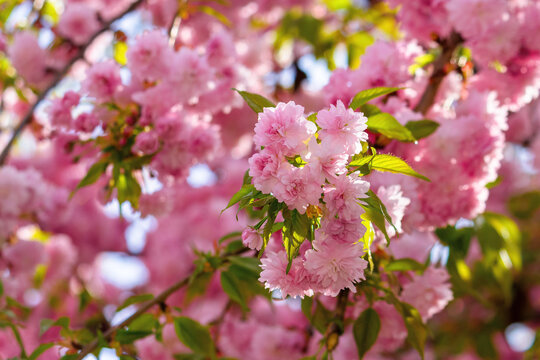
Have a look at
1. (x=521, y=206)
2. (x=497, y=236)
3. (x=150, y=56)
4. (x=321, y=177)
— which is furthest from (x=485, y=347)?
(x=321, y=177)

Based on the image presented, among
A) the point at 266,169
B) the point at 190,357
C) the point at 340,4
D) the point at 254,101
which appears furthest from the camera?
the point at 340,4

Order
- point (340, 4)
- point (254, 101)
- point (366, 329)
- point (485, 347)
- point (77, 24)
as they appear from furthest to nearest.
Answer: point (340, 4) → point (485, 347) → point (77, 24) → point (366, 329) → point (254, 101)

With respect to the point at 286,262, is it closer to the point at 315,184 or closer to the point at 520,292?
the point at 315,184

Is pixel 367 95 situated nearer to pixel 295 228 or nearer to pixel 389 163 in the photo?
pixel 389 163

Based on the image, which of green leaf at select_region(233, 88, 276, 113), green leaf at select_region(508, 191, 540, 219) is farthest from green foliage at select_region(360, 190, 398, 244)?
green leaf at select_region(508, 191, 540, 219)

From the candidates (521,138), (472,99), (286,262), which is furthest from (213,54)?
(521,138)

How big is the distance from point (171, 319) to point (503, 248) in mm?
860

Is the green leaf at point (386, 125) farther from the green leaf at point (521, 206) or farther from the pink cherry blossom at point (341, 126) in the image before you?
the green leaf at point (521, 206)

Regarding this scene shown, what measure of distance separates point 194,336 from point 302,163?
555 millimetres

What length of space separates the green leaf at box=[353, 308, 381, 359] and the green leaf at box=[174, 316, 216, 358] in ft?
0.97

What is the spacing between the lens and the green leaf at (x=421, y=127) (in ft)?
3.63

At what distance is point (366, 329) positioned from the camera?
42.9 inches

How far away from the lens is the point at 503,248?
5.09 feet

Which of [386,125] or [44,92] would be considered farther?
[44,92]
